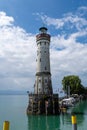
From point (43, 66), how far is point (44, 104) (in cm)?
1144

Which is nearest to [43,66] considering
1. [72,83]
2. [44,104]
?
[44,104]

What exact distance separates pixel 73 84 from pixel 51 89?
44812 mm

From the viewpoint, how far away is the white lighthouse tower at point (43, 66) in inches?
2694

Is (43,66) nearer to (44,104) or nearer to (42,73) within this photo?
(42,73)

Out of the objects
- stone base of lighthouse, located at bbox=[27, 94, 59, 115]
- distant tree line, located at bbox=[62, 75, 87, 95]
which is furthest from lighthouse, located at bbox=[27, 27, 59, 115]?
distant tree line, located at bbox=[62, 75, 87, 95]

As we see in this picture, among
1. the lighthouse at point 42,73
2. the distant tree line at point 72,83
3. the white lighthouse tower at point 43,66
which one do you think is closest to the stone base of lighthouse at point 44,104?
the lighthouse at point 42,73

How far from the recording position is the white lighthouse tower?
68438 mm

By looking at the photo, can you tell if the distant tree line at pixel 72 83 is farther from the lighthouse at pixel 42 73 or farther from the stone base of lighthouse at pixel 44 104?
the stone base of lighthouse at pixel 44 104

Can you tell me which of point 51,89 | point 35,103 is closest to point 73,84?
point 51,89

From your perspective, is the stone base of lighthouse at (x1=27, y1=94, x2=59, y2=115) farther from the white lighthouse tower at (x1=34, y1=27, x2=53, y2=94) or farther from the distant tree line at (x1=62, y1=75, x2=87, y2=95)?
the distant tree line at (x1=62, y1=75, x2=87, y2=95)

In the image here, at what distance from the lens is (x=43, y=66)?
225 feet

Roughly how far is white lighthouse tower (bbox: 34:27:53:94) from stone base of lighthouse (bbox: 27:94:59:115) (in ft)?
15.9

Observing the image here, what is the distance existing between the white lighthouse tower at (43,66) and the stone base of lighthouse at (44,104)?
4.84m

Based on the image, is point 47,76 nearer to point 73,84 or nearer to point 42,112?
point 42,112
